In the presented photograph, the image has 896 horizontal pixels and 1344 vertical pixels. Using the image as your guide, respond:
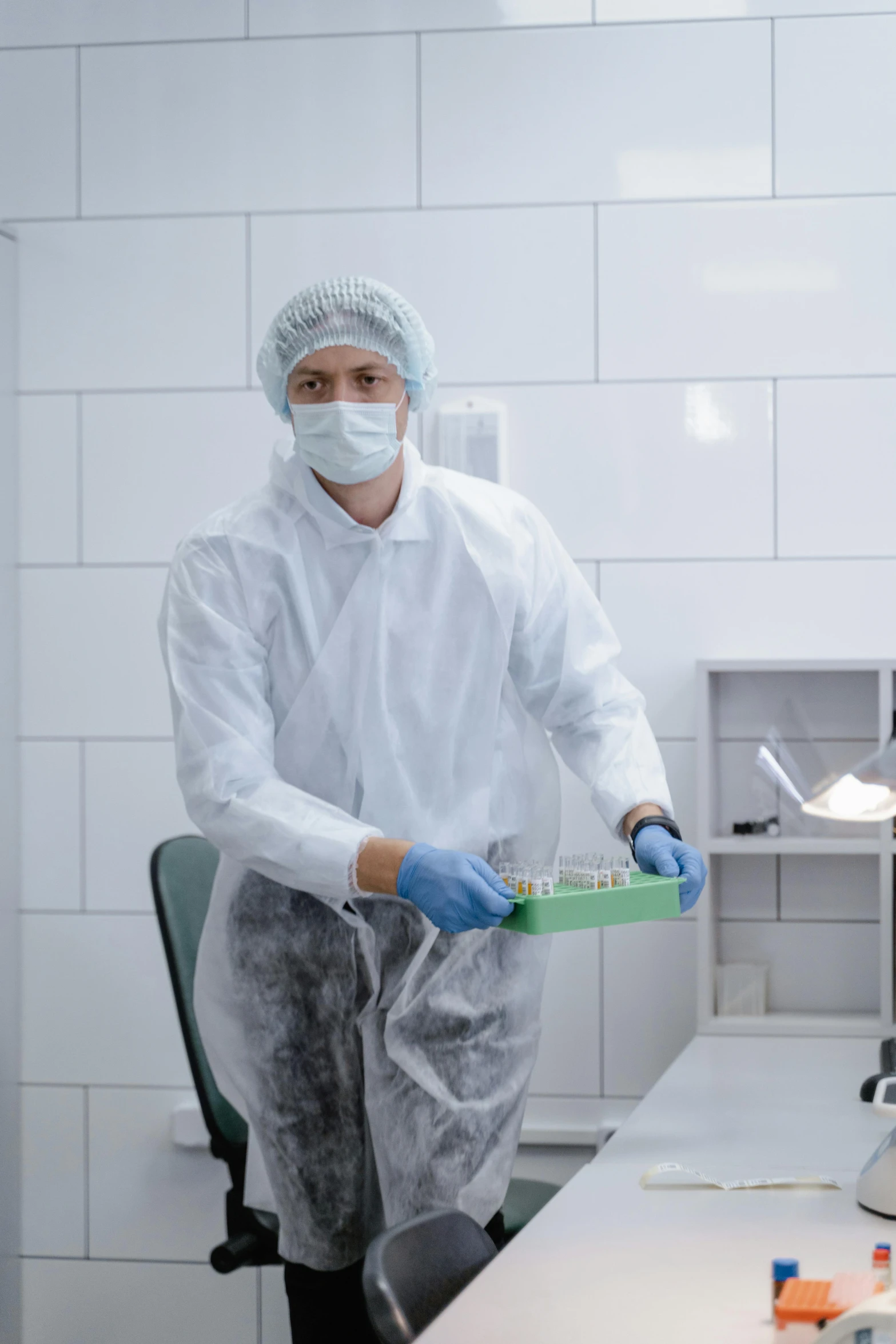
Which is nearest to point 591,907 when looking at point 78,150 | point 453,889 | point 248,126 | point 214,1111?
point 453,889

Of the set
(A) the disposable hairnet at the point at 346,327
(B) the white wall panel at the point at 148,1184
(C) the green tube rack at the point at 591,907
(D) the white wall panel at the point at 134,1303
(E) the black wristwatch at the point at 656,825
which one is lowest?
(D) the white wall panel at the point at 134,1303

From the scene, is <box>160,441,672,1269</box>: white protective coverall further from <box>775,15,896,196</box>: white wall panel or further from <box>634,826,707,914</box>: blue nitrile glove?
<box>775,15,896,196</box>: white wall panel

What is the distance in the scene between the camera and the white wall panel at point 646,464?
7.19 feet

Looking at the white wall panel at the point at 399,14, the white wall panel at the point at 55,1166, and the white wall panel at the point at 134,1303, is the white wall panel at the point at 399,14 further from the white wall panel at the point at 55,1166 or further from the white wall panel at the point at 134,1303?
the white wall panel at the point at 134,1303

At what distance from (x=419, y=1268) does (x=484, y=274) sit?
67.4 inches

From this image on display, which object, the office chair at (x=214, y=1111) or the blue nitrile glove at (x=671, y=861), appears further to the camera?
the office chair at (x=214, y=1111)

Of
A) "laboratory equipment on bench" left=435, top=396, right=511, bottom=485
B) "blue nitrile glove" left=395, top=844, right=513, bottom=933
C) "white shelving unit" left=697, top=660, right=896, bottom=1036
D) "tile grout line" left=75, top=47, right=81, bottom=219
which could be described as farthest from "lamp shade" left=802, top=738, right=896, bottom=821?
"tile grout line" left=75, top=47, right=81, bottom=219

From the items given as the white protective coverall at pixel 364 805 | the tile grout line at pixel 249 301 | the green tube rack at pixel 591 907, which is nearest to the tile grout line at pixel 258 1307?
the tile grout line at pixel 249 301

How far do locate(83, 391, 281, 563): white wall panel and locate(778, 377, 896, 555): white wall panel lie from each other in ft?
3.01

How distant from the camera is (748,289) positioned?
2.19m

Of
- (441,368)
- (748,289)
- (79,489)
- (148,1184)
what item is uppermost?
(748,289)

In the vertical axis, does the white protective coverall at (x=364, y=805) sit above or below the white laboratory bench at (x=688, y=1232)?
above

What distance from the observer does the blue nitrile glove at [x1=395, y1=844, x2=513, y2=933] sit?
129cm

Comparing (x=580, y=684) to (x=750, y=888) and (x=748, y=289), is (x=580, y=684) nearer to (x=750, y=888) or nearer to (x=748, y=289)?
(x=750, y=888)
